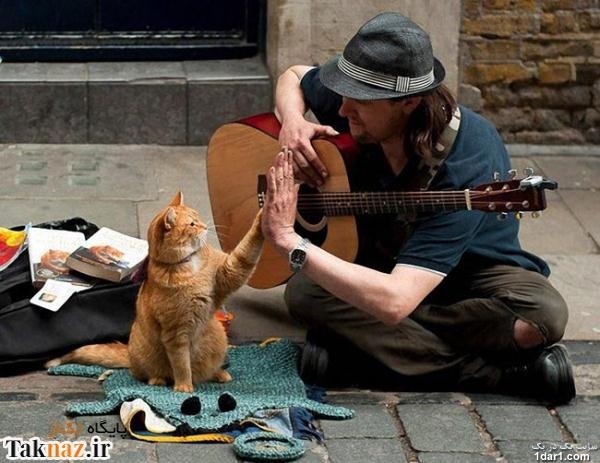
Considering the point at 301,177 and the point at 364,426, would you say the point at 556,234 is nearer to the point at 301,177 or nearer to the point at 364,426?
the point at 301,177

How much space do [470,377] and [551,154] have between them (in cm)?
270

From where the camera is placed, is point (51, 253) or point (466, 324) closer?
point (466, 324)

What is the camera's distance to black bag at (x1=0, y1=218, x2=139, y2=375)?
14.1ft

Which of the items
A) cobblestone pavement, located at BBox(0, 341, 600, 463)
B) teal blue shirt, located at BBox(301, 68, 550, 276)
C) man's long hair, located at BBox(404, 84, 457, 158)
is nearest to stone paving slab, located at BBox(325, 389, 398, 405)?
cobblestone pavement, located at BBox(0, 341, 600, 463)

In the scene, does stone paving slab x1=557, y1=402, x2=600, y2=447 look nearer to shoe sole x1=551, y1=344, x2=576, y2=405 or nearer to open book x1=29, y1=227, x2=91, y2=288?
shoe sole x1=551, y1=344, x2=576, y2=405

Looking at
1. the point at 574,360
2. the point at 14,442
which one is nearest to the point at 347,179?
the point at 574,360

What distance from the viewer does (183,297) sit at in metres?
4.02

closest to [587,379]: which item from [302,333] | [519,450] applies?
[519,450]

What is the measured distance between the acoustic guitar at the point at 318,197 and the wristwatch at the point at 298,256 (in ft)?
1.20

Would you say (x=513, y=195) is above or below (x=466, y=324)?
above

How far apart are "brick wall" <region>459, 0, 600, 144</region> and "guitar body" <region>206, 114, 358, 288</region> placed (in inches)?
85.6

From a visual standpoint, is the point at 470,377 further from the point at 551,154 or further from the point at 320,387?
the point at 551,154

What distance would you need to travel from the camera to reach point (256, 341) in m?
4.66

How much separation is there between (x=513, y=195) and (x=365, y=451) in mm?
854
